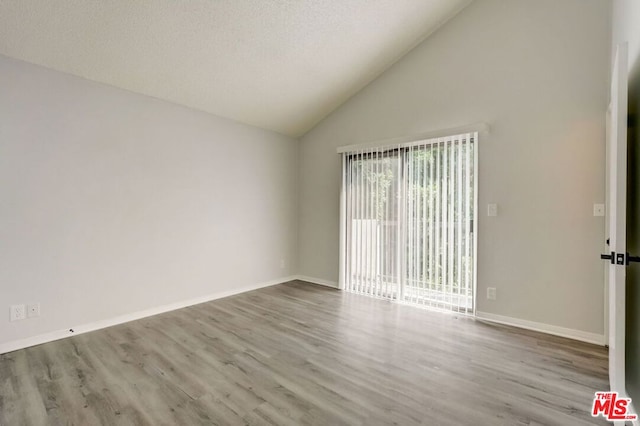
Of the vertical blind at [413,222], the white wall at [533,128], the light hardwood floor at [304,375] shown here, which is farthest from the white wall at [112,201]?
the white wall at [533,128]

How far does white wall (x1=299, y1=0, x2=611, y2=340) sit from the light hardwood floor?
1.61ft

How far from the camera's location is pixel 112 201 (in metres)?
3.09

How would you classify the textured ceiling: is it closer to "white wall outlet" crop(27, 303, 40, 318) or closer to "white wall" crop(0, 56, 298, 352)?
"white wall" crop(0, 56, 298, 352)

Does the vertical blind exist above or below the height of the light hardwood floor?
above

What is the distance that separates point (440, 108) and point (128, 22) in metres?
3.29

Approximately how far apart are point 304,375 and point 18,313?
256cm

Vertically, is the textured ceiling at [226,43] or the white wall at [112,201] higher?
the textured ceiling at [226,43]

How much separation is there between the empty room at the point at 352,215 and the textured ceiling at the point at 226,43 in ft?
0.08

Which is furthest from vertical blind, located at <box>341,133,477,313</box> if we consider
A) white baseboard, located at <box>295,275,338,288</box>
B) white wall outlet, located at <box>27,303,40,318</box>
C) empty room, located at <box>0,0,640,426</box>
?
white wall outlet, located at <box>27,303,40,318</box>

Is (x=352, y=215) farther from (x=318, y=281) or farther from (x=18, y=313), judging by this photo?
(x=18, y=313)

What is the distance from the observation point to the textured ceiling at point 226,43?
2.40 metres

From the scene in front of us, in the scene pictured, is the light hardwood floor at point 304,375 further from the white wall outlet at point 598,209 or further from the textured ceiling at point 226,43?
the textured ceiling at point 226,43

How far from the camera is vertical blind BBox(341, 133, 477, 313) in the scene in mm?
3311

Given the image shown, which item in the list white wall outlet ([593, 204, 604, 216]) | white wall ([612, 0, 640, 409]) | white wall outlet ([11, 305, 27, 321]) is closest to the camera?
white wall ([612, 0, 640, 409])
